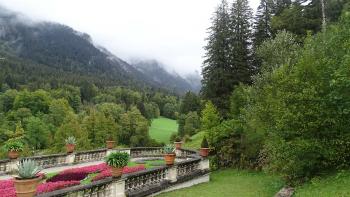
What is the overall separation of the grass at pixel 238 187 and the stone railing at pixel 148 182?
52cm

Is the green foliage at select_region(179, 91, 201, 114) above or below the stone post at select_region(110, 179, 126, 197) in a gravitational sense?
above

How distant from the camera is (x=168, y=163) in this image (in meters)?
20.3

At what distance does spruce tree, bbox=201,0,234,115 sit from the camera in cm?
4356

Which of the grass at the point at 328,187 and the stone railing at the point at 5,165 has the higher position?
the stone railing at the point at 5,165

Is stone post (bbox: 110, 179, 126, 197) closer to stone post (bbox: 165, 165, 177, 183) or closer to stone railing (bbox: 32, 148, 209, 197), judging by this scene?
stone railing (bbox: 32, 148, 209, 197)

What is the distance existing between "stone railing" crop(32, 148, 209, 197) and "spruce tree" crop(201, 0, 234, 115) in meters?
20.1

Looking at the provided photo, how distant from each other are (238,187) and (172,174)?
418 centimetres

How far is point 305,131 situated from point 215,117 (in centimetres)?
1885

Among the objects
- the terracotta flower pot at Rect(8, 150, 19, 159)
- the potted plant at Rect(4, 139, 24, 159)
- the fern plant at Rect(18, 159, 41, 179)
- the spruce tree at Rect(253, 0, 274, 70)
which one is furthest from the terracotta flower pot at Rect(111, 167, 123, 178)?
the spruce tree at Rect(253, 0, 274, 70)

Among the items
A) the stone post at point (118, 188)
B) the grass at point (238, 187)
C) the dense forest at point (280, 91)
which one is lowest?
the grass at point (238, 187)

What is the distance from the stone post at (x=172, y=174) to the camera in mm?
20189

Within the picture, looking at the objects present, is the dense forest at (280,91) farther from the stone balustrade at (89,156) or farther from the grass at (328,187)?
the stone balustrade at (89,156)

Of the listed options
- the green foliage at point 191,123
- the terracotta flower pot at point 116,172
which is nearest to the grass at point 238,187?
the terracotta flower pot at point 116,172

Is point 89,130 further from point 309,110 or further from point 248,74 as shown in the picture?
point 309,110
